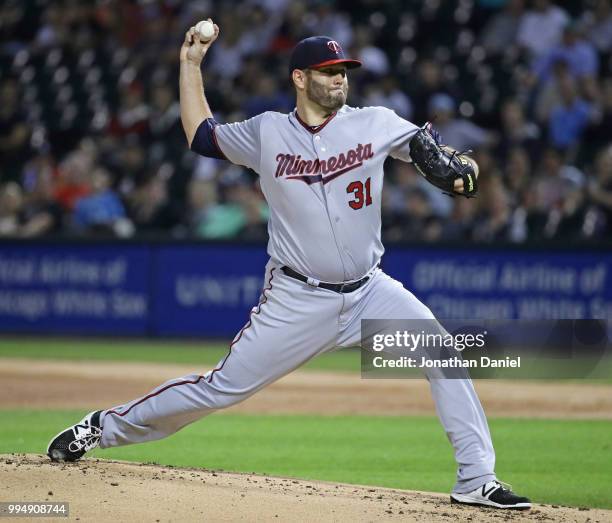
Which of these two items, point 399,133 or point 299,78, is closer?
point 399,133

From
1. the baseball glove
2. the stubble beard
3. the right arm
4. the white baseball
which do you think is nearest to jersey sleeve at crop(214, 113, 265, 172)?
the right arm

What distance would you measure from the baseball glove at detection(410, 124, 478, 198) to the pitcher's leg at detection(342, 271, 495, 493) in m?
0.62

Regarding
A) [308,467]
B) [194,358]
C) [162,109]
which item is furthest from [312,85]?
[162,109]

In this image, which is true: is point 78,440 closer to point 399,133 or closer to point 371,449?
point 399,133

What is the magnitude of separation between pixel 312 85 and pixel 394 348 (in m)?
1.38

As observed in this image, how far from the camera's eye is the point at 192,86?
6055 millimetres

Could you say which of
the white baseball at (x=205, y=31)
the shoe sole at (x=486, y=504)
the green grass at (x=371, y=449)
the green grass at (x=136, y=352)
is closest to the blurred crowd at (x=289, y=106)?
the green grass at (x=136, y=352)

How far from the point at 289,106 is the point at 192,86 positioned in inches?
382

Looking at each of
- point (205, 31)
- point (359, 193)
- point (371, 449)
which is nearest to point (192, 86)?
point (205, 31)

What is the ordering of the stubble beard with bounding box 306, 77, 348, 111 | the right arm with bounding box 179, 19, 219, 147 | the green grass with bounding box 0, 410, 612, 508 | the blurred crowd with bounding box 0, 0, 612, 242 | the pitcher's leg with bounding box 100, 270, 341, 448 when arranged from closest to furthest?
the pitcher's leg with bounding box 100, 270, 341, 448 → the stubble beard with bounding box 306, 77, 348, 111 → the right arm with bounding box 179, 19, 219, 147 → the green grass with bounding box 0, 410, 612, 508 → the blurred crowd with bounding box 0, 0, 612, 242

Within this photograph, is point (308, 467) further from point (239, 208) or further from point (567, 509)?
point (239, 208)

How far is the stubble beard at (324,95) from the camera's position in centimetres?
575

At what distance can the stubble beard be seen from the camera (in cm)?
575

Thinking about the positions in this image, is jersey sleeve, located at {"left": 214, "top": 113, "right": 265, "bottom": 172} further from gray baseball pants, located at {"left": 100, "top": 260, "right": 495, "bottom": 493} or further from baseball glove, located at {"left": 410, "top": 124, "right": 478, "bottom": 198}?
baseball glove, located at {"left": 410, "top": 124, "right": 478, "bottom": 198}
